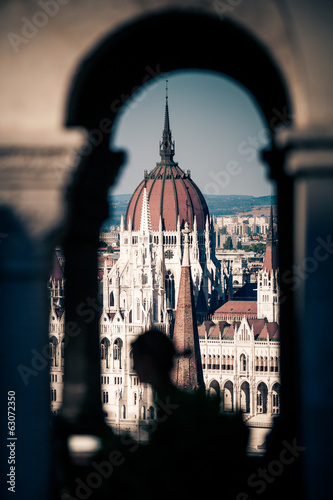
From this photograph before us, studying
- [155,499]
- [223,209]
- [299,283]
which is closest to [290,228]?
[299,283]

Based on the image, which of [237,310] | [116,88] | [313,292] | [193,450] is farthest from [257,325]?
[313,292]

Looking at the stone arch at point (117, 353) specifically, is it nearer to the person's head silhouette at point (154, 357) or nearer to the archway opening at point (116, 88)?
the archway opening at point (116, 88)

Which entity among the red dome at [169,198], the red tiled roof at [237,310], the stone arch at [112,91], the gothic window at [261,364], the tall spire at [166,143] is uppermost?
the tall spire at [166,143]

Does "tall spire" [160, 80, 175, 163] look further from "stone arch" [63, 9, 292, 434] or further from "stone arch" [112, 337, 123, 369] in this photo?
"stone arch" [63, 9, 292, 434]

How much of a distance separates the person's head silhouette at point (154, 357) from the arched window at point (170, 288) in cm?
6834

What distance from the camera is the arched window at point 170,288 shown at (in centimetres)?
7206

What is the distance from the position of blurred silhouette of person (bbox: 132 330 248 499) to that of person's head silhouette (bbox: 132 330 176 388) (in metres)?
0.08

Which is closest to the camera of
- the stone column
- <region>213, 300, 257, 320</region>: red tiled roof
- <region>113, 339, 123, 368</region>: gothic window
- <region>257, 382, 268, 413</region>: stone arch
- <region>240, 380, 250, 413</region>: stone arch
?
the stone column

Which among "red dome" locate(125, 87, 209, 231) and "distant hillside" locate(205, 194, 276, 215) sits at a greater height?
"distant hillside" locate(205, 194, 276, 215)

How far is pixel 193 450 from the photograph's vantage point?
2.74 metres

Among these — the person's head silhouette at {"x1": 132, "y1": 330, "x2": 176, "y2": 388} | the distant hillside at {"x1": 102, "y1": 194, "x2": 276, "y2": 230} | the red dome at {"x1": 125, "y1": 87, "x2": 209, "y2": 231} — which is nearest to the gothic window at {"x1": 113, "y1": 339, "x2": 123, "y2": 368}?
the red dome at {"x1": 125, "y1": 87, "x2": 209, "y2": 231}

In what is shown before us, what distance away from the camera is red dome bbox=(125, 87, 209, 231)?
74188 millimetres

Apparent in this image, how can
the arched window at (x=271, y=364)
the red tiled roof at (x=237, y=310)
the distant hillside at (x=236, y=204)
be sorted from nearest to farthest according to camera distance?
the arched window at (x=271, y=364), the red tiled roof at (x=237, y=310), the distant hillside at (x=236, y=204)

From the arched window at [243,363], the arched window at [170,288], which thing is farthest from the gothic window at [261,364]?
the arched window at [170,288]
